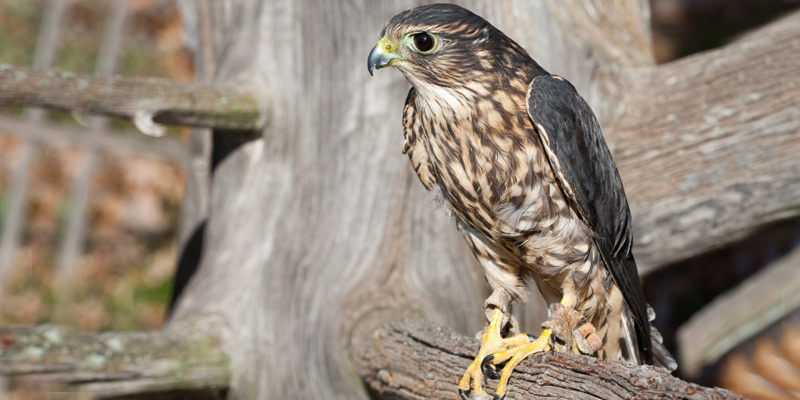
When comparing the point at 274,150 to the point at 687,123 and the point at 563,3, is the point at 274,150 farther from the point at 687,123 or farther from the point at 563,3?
the point at 687,123

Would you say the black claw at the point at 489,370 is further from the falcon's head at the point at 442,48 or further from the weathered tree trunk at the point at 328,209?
the falcon's head at the point at 442,48

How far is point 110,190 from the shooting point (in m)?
6.34

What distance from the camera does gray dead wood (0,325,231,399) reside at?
101 inches

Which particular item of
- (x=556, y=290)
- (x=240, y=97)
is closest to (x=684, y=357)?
(x=556, y=290)

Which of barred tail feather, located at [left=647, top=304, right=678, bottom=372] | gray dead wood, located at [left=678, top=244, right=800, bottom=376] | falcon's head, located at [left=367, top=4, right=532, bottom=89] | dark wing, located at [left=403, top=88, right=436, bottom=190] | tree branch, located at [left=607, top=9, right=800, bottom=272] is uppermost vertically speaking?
falcon's head, located at [left=367, top=4, right=532, bottom=89]

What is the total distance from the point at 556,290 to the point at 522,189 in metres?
0.45

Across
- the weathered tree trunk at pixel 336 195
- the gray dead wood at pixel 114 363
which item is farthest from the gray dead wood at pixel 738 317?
the gray dead wood at pixel 114 363

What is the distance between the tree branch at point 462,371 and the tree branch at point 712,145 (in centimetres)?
78

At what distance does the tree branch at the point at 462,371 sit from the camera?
181 centimetres

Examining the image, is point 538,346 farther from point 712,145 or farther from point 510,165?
point 712,145

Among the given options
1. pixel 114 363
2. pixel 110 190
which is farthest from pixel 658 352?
pixel 110 190

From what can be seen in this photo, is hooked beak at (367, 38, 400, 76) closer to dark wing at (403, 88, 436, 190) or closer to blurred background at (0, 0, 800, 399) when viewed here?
dark wing at (403, 88, 436, 190)

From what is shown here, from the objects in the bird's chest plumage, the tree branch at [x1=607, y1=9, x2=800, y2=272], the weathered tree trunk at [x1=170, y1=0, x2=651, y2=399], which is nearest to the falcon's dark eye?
the bird's chest plumage

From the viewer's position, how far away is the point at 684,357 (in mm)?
3723
